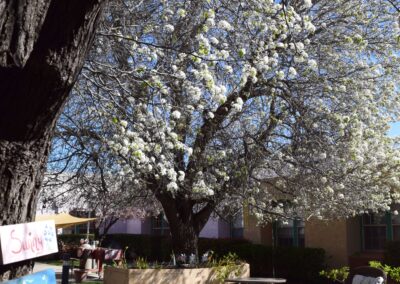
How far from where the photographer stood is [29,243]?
376 cm

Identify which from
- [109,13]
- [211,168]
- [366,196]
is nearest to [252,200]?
[211,168]

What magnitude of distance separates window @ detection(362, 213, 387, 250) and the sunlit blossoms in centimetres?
566

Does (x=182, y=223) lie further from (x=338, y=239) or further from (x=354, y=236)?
(x=354, y=236)

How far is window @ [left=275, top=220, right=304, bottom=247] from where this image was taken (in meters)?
22.1

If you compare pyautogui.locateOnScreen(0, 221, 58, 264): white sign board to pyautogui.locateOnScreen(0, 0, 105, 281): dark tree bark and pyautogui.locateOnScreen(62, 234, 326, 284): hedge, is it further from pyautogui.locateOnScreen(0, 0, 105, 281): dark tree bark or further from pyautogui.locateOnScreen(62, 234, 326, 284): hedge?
pyautogui.locateOnScreen(62, 234, 326, 284): hedge

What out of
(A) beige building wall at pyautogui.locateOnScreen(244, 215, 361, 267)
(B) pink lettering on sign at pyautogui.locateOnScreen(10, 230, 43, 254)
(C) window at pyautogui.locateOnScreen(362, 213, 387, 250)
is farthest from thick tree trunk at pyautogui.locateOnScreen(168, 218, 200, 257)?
(B) pink lettering on sign at pyautogui.locateOnScreen(10, 230, 43, 254)

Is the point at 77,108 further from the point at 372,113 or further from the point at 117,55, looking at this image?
the point at 372,113

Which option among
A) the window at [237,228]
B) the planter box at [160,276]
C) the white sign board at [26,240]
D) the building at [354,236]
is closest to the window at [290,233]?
the building at [354,236]

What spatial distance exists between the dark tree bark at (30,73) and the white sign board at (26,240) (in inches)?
3.9

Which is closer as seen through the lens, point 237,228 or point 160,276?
point 160,276

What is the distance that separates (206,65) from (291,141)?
14.3ft

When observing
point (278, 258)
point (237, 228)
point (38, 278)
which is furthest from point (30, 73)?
point (237, 228)

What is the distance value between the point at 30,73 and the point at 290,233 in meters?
20.0

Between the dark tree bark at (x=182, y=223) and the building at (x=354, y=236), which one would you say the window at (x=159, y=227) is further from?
the dark tree bark at (x=182, y=223)
